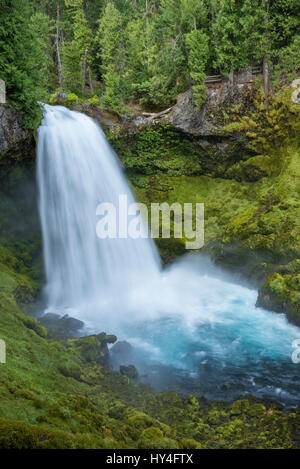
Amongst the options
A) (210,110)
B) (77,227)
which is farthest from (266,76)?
Answer: (77,227)

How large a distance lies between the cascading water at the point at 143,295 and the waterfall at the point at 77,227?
0.17 ft

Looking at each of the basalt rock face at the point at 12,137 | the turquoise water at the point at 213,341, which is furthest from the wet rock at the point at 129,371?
the basalt rock face at the point at 12,137

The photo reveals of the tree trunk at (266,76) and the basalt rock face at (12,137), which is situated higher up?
the tree trunk at (266,76)

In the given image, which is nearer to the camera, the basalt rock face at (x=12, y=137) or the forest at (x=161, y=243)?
the forest at (x=161, y=243)

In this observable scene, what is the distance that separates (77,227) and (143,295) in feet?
16.5

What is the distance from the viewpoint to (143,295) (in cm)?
1566

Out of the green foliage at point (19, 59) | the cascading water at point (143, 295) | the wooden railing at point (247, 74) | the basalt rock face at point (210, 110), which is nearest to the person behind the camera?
the cascading water at point (143, 295)

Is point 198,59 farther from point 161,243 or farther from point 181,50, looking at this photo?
point 161,243

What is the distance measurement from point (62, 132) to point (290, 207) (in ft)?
41.8

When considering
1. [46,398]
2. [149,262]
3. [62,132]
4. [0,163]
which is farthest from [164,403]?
[62,132]

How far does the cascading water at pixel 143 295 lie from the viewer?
962cm

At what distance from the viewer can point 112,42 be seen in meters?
27.6

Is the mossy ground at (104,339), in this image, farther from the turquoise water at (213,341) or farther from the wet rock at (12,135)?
the wet rock at (12,135)

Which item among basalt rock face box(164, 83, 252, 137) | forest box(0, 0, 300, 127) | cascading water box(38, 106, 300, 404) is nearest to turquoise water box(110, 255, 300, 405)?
cascading water box(38, 106, 300, 404)
